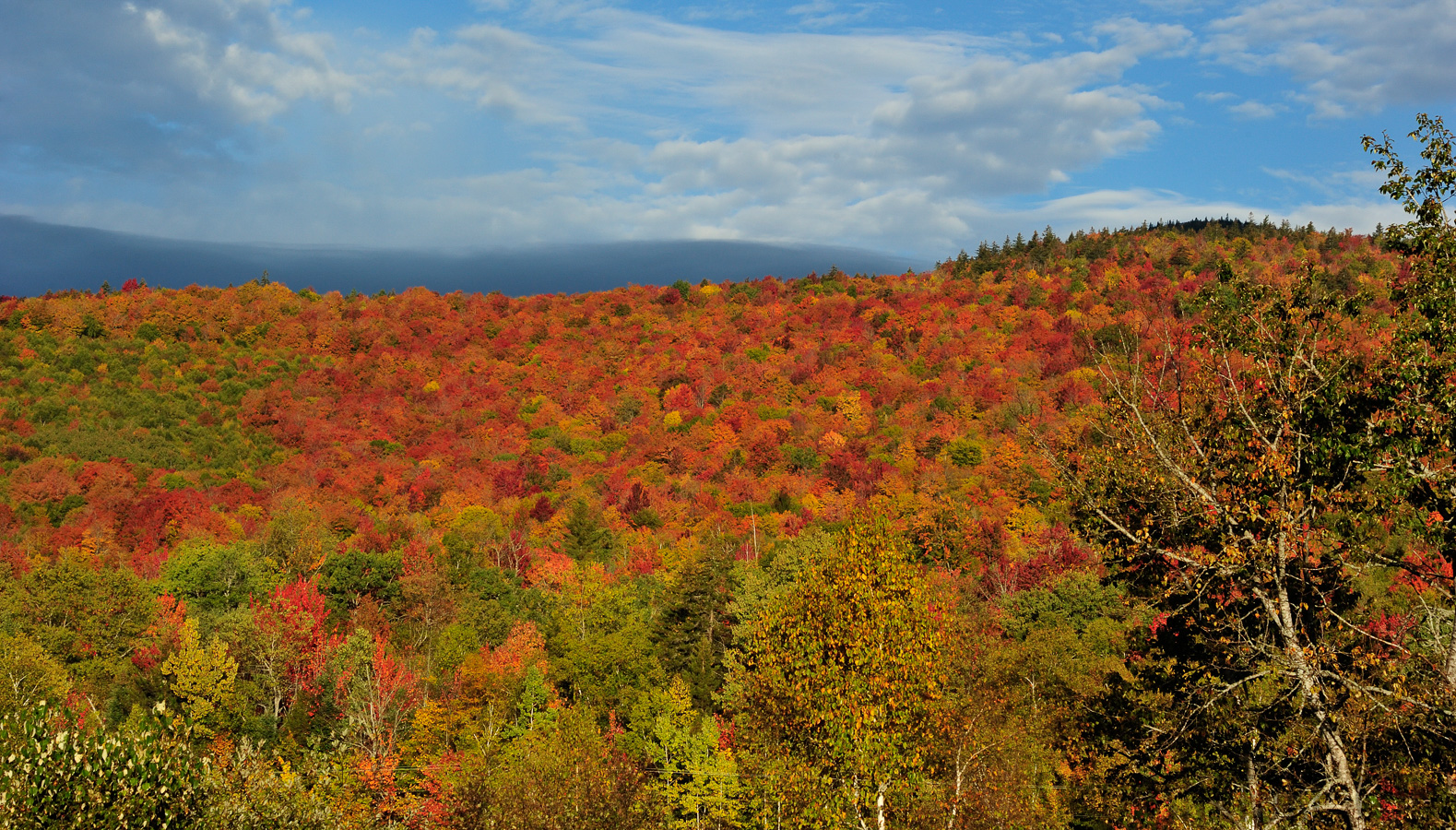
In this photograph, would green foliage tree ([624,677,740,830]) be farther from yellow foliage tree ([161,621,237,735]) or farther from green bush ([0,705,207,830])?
yellow foliage tree ([161,621,237,735])

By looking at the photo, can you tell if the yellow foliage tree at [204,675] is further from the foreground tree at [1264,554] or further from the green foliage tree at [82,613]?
the foreground tree at [1264,554]

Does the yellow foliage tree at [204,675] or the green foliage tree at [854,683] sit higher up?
the green foliage tree at [854,683]

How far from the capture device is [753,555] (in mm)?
73000

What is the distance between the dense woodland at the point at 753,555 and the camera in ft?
41.0

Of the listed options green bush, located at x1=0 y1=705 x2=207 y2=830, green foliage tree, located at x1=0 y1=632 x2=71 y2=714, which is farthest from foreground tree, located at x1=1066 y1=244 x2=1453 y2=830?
green foliage tree, located at x1=0 y1=632 x2=71 y2=714

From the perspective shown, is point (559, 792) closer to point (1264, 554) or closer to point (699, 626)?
point (1264, 554)

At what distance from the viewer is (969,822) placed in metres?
24.3

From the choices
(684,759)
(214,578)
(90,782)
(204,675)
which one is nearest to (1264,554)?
(90,782)

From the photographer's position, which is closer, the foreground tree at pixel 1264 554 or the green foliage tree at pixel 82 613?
the foreground tree at pixel 1264 554

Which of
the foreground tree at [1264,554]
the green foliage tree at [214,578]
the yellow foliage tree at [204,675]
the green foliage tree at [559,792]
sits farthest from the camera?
the green foliage tree at [214,578]

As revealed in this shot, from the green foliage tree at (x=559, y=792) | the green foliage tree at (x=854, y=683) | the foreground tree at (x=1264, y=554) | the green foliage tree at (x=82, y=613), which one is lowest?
the green foliage tree at (x=82, y=613)

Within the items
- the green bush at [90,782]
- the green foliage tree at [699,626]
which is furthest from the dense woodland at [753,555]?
the green foliage tree at [699,626]


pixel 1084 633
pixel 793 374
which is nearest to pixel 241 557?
pixel 1084 633

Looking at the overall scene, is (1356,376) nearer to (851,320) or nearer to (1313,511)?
(1313,511)
